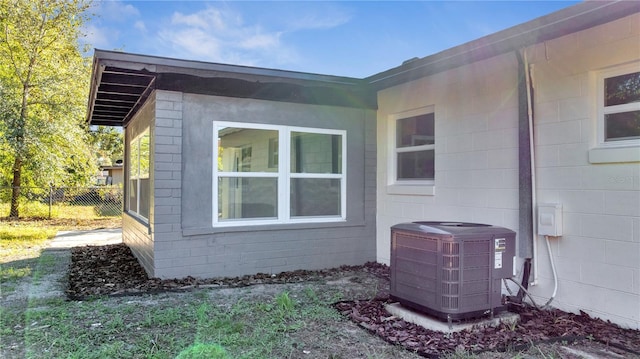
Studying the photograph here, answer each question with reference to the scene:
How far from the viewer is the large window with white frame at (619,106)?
3602 mm

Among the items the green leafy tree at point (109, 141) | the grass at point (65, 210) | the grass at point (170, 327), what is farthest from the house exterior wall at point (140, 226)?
the green leafy tree at point (109, 141)

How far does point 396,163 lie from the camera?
6402 millimetres

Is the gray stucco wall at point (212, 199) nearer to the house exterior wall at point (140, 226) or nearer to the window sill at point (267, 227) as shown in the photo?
the window sill at point (267, 227)

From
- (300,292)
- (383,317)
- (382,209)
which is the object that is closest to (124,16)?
(382,209)

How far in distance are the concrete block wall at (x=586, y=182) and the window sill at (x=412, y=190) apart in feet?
5.10

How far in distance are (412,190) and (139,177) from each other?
4.90 metres

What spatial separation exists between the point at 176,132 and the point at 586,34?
473 cm

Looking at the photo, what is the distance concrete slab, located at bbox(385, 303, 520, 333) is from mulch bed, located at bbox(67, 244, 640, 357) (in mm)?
46

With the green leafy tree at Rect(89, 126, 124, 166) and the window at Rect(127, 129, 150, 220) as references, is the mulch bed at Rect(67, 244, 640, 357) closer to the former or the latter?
the window at Rect(127, 129, 150, 220)

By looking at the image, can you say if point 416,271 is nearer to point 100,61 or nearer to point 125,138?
point 100,61

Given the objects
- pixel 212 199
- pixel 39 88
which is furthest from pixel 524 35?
pixel 39 88

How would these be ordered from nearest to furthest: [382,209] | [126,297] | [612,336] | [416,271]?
[612,336] < [416,271] < [126,297] < [382,209]

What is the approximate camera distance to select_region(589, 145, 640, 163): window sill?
3.46 meters

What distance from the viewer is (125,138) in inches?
362
